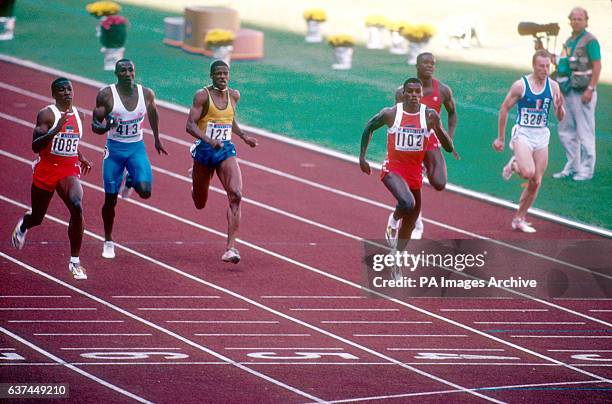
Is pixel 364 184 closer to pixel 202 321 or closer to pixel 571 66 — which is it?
pixel 571 66

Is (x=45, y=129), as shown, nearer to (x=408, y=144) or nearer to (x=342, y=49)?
(x=408, y=144)

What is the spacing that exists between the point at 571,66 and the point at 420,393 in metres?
8.74

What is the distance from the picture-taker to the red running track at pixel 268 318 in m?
10.3

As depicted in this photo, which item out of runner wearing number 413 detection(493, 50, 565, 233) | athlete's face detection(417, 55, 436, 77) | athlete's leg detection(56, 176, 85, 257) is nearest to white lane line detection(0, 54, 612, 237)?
runner wearing number 413 detection(493, 50, 565, 233)

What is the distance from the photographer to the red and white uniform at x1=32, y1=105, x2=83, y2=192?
12672mm

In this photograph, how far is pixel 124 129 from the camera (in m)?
13.4

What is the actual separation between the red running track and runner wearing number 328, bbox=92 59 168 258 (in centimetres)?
88

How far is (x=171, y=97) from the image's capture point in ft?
76.1

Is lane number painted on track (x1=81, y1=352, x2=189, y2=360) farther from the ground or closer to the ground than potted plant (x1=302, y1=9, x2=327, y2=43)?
closer to the ground

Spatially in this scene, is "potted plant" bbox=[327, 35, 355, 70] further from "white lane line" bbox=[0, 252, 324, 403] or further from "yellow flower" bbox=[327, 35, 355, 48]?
"white lane line" bbox=[0, 252, 324, 403]

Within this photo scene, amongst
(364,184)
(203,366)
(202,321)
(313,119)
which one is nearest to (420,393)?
(203,366)

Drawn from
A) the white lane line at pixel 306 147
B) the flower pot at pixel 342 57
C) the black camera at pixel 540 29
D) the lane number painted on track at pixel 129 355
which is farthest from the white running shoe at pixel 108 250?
the flower pot at pixel 342 57

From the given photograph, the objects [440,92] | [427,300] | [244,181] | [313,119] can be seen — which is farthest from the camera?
[313,119]

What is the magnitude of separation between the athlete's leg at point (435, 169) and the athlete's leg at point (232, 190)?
2017 mm
